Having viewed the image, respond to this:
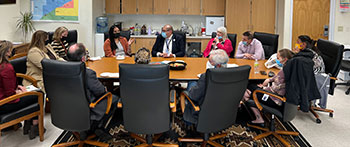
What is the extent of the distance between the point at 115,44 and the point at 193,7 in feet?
9.74

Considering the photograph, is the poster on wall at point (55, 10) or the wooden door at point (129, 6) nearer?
the poster on wall at point (55, 10)

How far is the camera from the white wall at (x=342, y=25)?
7254 mm

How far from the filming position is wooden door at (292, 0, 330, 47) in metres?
7.39

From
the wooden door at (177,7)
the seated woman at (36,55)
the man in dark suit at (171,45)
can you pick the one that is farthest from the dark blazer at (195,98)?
the wooden door at (177,7)

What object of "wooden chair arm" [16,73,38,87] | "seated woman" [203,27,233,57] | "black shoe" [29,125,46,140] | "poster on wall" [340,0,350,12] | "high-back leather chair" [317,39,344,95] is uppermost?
"poster on wall" [340,0,350,12]

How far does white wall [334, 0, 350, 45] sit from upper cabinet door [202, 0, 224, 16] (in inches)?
100

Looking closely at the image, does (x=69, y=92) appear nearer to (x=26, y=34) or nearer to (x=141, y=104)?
(x=141, y=104)

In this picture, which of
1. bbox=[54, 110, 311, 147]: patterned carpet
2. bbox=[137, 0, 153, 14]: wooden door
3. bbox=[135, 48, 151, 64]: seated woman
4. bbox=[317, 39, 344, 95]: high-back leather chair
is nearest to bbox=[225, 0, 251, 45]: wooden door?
bbox=[137, 0, 153, 14]: wooden door

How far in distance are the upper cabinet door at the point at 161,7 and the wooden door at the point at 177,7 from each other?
10 centimetres

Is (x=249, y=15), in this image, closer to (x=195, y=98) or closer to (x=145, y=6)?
(x=145, y=6)

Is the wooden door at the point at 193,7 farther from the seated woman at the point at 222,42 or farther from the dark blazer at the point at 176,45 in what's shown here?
the seated woman at the point at 222,42

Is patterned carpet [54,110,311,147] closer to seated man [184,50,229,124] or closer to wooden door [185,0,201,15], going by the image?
seated man [184,50,229,124]

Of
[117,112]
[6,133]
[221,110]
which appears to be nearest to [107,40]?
[117,112]

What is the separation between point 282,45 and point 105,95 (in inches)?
210
